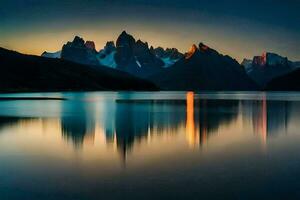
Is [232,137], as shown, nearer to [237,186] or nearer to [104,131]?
[104,131]

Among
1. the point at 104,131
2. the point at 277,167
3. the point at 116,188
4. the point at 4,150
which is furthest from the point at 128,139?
the point at 116,188

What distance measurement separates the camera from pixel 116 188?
22016 millimetres

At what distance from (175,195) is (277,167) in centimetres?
1094

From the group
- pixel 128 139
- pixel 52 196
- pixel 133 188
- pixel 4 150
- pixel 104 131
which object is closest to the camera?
pixel 52 196

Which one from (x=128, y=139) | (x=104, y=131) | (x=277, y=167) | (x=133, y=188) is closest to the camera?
(x=133, y=188)

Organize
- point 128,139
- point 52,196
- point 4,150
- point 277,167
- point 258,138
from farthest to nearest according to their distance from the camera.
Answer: point 258,138 → point 128,139 → point 4,150 → point 277,167 → point 52,196

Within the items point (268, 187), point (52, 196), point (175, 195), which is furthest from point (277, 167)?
point (52, 196)

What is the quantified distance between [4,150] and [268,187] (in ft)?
76.4

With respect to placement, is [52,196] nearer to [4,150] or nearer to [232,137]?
[4,150]

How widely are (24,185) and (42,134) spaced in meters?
26.8

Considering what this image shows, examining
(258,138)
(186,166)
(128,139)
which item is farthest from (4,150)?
(258,138)

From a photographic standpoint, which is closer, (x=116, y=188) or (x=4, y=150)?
(x=116, y=188)

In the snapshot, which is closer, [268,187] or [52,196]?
[52,196]

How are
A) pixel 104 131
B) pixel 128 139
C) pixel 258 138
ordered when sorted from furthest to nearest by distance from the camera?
pixel 104 131 < pixel 258 138 < pixel 128 139
